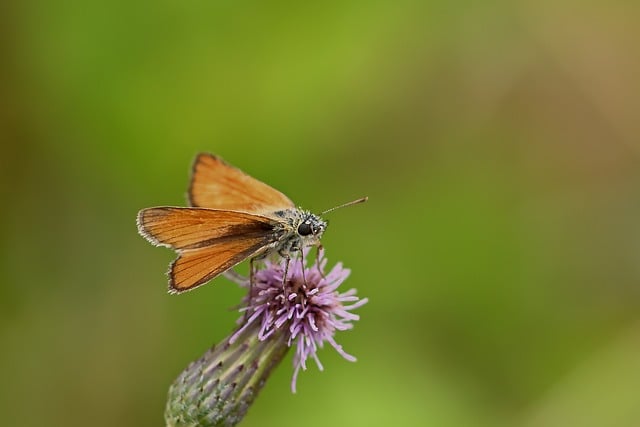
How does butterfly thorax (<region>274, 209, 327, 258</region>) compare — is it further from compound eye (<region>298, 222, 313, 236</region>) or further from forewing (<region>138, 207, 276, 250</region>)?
forewing (<region>138, 207, 276, 250</region>)

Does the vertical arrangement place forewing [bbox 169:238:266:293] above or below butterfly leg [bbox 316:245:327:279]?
below

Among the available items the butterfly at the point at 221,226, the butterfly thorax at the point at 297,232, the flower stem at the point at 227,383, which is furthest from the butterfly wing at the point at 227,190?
the flower stem at the point at 227,383

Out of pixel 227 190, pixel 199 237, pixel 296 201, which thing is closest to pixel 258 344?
pixel 199 237

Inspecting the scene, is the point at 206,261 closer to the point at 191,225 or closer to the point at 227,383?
the point at 191,225

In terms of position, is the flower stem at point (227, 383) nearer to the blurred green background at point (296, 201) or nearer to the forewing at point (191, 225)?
the forewing at point (191, 225)

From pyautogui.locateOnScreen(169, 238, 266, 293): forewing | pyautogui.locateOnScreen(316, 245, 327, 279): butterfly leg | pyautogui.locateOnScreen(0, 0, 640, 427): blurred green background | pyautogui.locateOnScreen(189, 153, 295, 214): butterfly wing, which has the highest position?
pyautogui.locateOnScreen(0, 0, 640, 427): blurred green background

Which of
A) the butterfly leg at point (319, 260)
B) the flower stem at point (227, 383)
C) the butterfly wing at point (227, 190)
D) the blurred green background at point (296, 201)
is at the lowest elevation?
the flower stem at point (227, 383)

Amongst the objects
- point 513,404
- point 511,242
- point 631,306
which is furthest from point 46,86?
point 631,306

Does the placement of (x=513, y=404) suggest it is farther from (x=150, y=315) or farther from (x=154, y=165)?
(x=154, y=165)

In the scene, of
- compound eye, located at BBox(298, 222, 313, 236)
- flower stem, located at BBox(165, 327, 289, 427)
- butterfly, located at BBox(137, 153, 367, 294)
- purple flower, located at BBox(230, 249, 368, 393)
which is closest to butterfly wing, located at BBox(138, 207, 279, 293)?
butterfly, located at BBox(137, 153, 367, 294)
